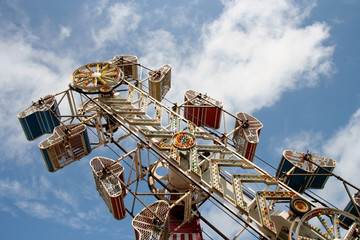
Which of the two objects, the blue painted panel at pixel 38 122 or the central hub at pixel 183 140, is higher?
the blue painted panel at pixel 38 122

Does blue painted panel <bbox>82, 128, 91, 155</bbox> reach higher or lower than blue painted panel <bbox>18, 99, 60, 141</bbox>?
lower

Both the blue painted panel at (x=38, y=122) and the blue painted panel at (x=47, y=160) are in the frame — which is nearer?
the blue painted panel at (x=47, y=160)

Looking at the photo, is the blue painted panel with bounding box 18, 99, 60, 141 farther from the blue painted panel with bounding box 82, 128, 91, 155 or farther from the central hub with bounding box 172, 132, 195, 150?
the central hub with bounding box 172, 132, 195, 150

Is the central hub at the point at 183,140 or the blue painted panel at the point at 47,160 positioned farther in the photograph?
the blue painted panel at the point at 47,160

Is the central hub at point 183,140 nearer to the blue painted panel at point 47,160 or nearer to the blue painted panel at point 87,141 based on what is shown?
the blue painted panel at point 87,141

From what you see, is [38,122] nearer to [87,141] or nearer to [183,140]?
[87,141]

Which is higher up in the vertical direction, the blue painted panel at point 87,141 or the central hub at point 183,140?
the blue painted panel at point 87,141

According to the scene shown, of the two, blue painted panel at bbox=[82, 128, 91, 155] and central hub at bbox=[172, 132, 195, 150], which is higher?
blue painted panel at bbox=[82, 128, 91, 155]

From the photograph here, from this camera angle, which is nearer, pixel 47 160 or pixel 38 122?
pixel 47 160

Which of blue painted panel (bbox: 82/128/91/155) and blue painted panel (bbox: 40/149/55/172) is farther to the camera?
blue painted panel (bbox: 82/128/91/155)

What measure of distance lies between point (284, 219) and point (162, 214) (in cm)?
503

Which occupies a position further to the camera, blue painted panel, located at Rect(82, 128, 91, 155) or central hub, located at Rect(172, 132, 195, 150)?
blue painted panel, located at Rect(82, 128, 91, 155)

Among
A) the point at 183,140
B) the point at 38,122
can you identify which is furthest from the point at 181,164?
the point at 38,122

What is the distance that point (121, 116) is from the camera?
18.3 metres
